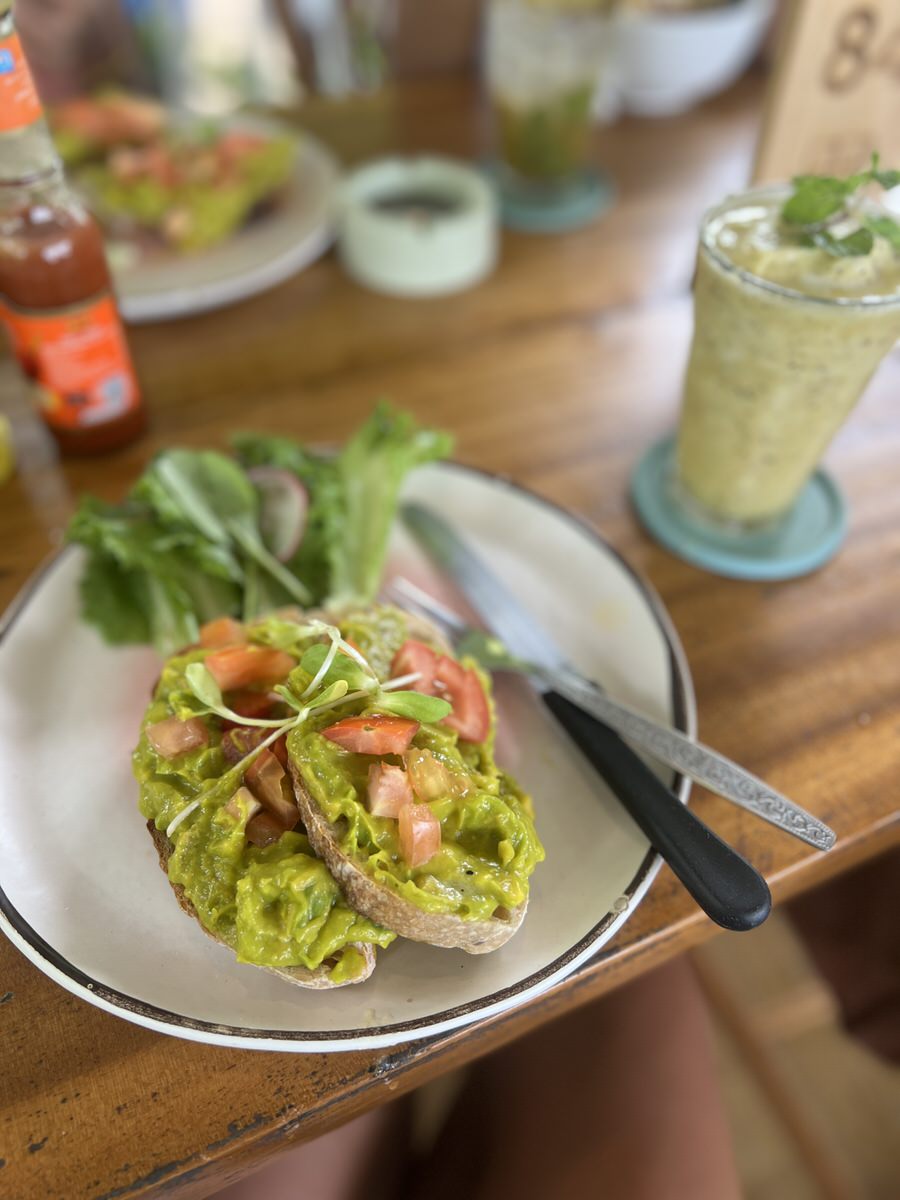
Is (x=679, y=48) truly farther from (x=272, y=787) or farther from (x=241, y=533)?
(x=272, y=787)

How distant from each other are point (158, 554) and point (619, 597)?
2.34ft

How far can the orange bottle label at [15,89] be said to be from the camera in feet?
3.55

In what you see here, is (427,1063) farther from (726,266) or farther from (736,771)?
(726,266)

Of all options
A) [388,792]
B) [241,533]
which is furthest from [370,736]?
[241,533]

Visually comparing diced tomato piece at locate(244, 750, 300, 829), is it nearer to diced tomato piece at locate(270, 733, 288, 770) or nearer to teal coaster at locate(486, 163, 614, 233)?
diced tomato piece at locate(270, 733, 288, 770)

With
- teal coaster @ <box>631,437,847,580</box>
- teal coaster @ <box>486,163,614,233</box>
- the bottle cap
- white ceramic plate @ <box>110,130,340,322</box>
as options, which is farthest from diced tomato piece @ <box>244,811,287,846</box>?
teal coaster @ <box>486,163,614,233</box>

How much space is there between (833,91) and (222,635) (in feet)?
4.94

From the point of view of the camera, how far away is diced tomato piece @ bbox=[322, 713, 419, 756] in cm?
89

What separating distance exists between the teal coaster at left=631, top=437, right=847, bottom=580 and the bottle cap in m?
0.79

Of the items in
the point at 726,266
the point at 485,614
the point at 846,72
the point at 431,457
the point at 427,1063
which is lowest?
the point at 427,1063

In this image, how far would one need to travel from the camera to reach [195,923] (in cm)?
96

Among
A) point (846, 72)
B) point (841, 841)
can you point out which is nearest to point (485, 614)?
point (841, 841)

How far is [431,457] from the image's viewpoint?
143cm

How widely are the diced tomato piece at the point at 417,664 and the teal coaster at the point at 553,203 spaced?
5.22 ft
